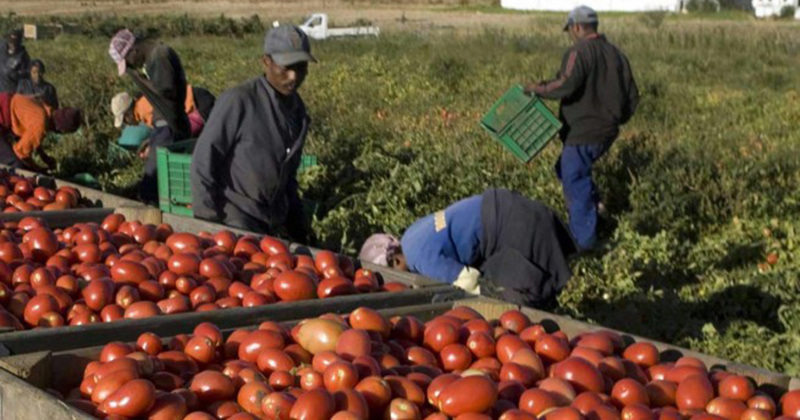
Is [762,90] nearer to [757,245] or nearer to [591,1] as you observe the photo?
[757,245]

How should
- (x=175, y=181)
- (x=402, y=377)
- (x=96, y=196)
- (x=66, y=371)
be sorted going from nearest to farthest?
(x=402, y=377) < (x=66, y=371) < (x=96, y=196) < (x=175, y=181)

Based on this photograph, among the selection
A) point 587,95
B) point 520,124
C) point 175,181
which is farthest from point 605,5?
point 175,181

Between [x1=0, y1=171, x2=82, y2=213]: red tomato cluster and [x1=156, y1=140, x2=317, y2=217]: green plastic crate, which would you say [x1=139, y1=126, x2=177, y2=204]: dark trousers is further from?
[x1=0, y1=171, x2=82, y2=213]: red tomato cluster

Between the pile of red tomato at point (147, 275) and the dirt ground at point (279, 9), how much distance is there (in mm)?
43409

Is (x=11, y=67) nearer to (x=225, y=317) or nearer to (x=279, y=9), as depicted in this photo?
(x=225, y=317)

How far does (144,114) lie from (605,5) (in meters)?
58.9

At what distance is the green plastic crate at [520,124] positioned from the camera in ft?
29.5

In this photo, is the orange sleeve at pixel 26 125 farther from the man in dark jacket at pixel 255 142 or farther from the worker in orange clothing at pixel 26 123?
the man in dark jacket at pixel 255 142

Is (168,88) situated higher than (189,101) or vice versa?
(168,88)

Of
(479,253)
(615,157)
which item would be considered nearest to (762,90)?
(615,157)

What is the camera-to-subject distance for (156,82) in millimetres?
7984

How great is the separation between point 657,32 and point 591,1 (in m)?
43.1

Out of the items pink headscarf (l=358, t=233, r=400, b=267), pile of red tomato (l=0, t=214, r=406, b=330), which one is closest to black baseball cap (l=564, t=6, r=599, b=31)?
pink headscarf (l=358, t=233, r=400, b=267)

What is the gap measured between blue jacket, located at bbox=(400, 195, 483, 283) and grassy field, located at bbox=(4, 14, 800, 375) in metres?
1.33
